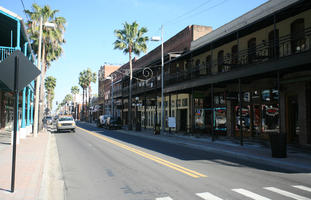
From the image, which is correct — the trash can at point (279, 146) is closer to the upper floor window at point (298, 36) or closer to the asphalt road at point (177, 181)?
the asphalt road at point (177, 181)

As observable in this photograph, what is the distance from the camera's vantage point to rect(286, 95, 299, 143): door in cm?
1623

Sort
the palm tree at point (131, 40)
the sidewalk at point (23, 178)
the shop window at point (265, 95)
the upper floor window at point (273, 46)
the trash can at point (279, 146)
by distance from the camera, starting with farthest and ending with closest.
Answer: the palm tree at point (131, 40), the shop window at point (265, 95), the upper floor window at point (273, 46), the trash can at point (279, 146), the sidewalk at point (23, 178)

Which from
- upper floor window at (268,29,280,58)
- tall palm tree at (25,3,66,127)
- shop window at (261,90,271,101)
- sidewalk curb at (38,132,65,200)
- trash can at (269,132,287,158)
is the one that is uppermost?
tall palm tree at (25,3,66,127)

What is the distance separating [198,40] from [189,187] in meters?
22.8

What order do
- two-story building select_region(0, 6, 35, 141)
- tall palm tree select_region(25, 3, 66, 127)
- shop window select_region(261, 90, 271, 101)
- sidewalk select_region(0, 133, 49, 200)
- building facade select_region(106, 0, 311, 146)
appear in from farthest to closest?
tall palm tree select_region(25, 3, 66, 127), shop window select_region(261, 90, 271, 101), two-story building select_region(0, 6, 35, 141), building facade select_region(106, 0, 311, 146), sidewalk select_region(0, 133, 49, 200)

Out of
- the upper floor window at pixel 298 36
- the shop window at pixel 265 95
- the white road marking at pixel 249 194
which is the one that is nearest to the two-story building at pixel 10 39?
the white road marking at pixel 249 194

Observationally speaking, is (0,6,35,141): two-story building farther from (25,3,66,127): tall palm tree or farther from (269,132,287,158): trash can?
(269,132,287,158): trash can

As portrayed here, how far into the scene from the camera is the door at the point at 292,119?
16.2m

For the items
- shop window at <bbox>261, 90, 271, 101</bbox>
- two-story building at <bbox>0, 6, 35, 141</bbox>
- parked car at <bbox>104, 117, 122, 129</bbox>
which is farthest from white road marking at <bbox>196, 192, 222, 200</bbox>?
parked car at <bbox>104, 117, 122, 129</bbox>

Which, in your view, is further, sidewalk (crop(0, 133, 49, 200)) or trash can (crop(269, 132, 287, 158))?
trash can (crop(269, 132, 287, 158))

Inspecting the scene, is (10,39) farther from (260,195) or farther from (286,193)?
(286,193)

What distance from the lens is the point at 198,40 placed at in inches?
1089

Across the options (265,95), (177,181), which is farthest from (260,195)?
(265,95)

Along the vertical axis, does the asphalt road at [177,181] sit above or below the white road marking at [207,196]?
below
